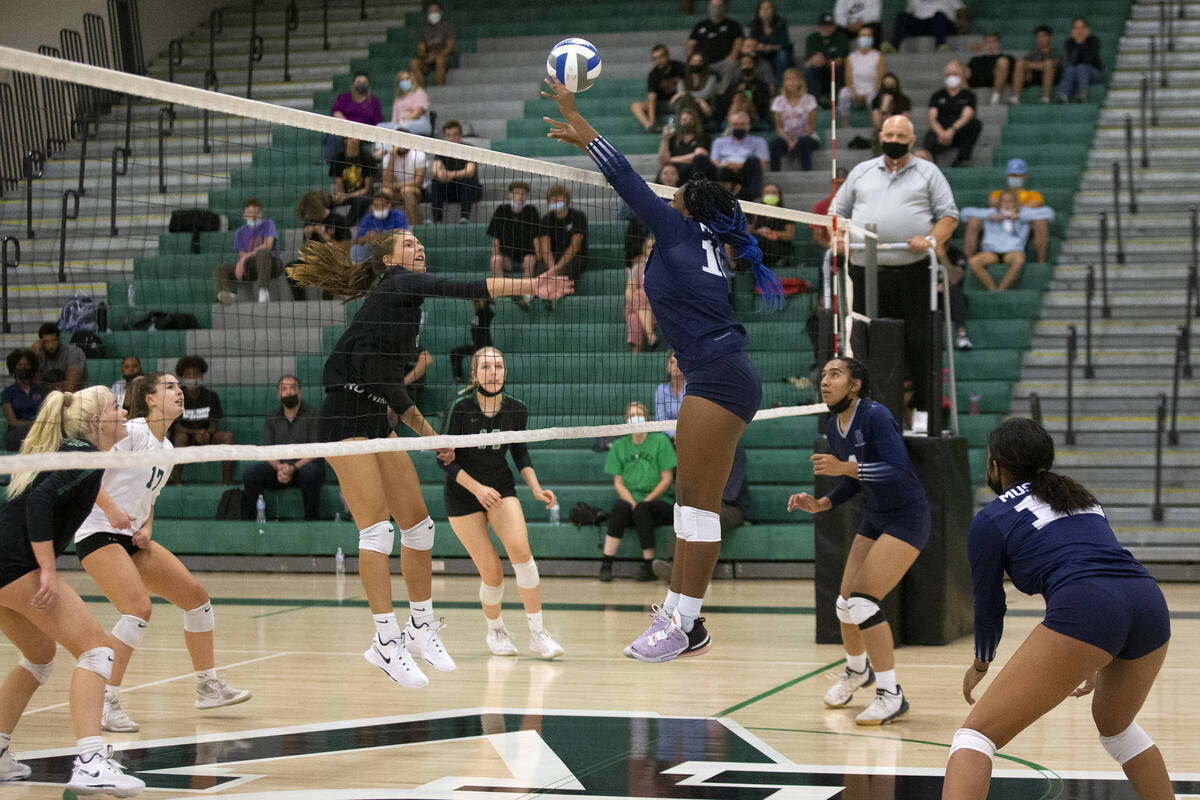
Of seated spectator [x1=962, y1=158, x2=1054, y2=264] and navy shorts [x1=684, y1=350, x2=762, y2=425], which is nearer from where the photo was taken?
navy shorts [x1=684, y1=350, x2=762, y2=425]

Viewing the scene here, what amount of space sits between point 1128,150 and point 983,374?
10.00ft

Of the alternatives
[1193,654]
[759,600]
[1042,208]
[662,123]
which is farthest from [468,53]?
[1193,654]

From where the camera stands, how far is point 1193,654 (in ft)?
27.0

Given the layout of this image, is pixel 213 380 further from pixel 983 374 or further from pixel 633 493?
pixel 983 374

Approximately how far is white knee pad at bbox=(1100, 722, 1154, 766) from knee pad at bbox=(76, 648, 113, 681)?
3.74 metres

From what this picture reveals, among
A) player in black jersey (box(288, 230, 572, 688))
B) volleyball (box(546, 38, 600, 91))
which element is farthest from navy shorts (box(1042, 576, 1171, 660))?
volleyball (box(546, 38, 600, 91))

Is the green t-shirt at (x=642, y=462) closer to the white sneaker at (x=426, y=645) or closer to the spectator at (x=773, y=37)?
the white sneaker at (x=426, y=645)

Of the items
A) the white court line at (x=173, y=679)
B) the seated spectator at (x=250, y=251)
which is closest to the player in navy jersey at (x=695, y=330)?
the white court line at (x=173, y=679)

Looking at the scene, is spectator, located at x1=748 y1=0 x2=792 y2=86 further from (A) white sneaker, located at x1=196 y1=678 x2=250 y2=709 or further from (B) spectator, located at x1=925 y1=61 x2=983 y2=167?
(A) white sneaker, located at x1=196 y1=678 x2=250 y2=709

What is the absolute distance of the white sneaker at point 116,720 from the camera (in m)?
6.71

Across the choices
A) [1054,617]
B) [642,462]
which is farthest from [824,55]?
[1054,617]

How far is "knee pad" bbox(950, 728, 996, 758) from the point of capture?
418 centimetres

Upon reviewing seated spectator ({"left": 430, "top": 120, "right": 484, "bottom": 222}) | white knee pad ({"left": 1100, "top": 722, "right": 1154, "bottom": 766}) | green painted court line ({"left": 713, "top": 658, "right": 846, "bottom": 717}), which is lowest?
green painted court line ({"left": 713, "top": 658, "right": 846, "bottom": 717})

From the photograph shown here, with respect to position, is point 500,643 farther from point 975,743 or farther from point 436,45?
point 436,45
